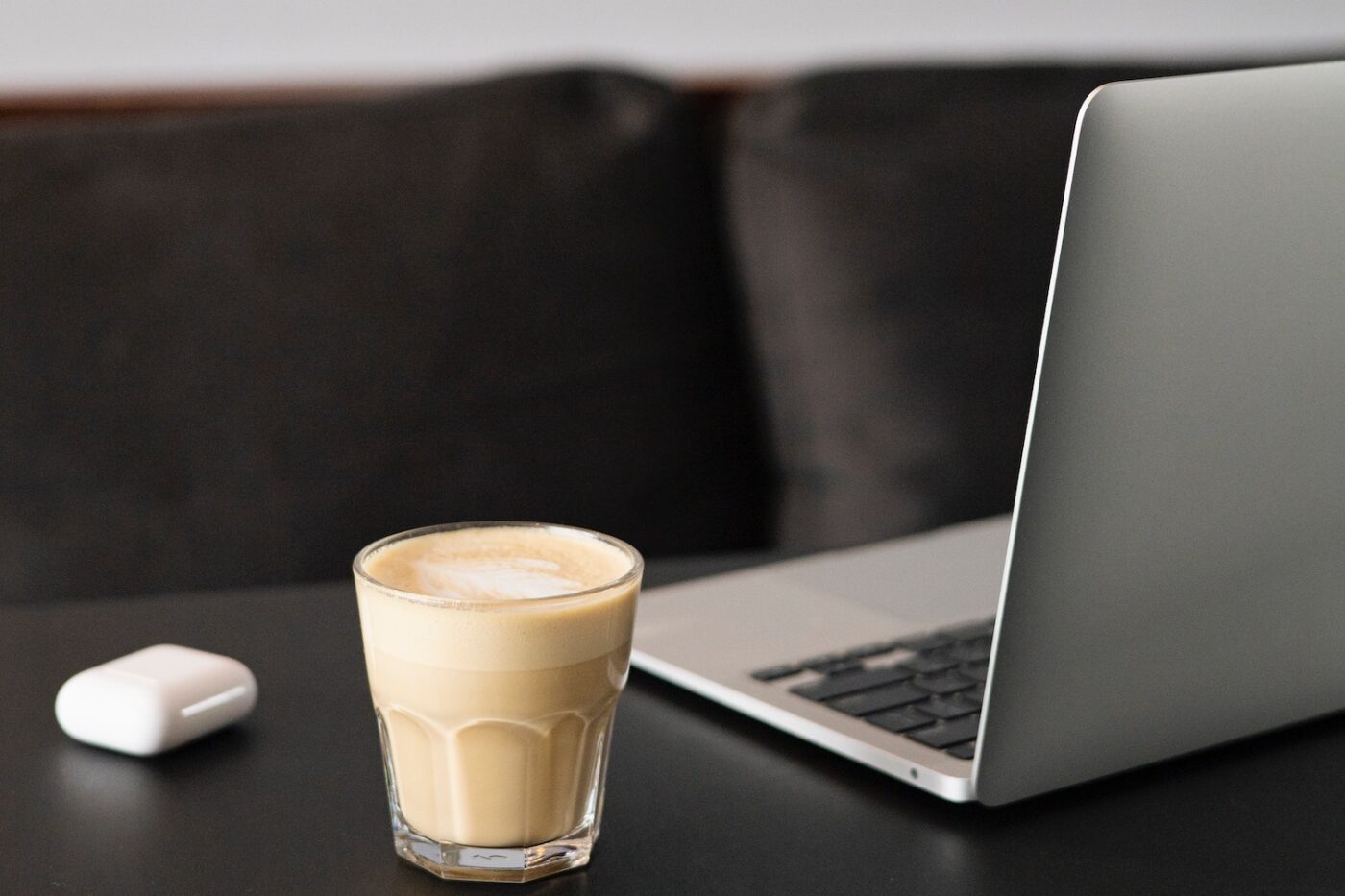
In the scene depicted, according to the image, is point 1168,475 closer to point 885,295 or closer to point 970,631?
point 970,631

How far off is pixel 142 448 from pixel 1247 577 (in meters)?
0.95

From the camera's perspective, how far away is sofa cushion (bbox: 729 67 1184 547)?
1407 mm

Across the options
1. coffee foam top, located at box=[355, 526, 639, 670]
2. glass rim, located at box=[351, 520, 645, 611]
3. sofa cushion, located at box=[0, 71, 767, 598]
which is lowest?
sofa cushion, located at box=[0, 71, 767, 598]

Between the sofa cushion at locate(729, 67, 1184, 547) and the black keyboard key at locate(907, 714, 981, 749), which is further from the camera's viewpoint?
the sofa cushion at locate(729, 67, 1184, 547)

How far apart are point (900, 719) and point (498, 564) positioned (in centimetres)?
18

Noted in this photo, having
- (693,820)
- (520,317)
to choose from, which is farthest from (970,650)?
(520,317)

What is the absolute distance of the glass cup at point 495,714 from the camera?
47cm

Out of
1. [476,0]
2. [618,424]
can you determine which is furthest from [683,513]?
[476,0]

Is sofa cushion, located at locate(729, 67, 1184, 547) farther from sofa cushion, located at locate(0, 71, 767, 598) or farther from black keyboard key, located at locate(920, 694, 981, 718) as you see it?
black keyboard key, located at locate(920, 694, 981, 718)

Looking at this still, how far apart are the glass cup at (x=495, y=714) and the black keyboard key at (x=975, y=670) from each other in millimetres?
187

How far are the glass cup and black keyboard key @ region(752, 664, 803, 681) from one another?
5.9 inches

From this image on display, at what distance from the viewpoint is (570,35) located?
1.73 metres

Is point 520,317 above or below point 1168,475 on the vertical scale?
below

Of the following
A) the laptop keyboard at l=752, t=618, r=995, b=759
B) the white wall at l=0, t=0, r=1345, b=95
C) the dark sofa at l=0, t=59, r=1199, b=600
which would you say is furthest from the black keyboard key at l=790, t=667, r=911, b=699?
the white wall at l=0, t=0, r=1345, b=95
